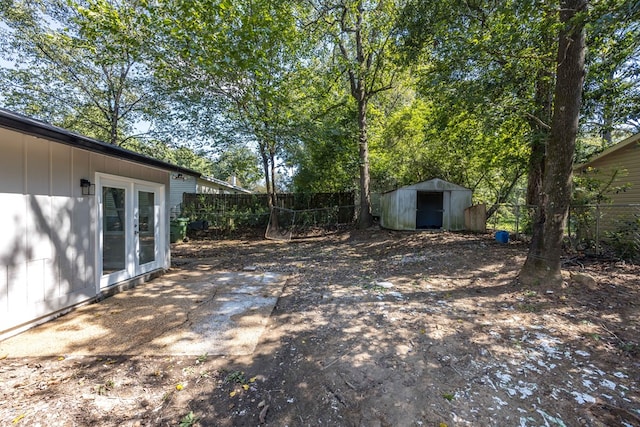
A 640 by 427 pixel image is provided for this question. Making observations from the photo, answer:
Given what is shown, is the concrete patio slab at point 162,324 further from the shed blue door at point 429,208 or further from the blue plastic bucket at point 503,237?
the shed blue door at point 429,208

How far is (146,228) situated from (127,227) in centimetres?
50

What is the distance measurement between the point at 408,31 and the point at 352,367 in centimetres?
623

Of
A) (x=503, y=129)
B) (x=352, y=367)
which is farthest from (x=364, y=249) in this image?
(x=352, y=367)

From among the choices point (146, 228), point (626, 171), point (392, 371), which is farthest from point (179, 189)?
point (626, 171)

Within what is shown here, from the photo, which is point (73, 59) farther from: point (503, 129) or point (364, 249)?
point (503, 129)

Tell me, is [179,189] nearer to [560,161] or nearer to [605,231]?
[560,161]

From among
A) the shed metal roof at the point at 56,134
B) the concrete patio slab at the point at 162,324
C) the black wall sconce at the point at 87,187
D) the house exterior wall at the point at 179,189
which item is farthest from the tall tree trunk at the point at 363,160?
the house exterior wall at the point at 179,189

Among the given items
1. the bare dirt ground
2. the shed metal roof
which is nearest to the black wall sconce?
the shed metal roof

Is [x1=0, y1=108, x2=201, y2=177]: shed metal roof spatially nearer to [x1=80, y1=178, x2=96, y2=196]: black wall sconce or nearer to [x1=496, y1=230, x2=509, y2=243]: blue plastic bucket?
[x1=80, y1=178, x2=96, y2=196]: black wall sconce

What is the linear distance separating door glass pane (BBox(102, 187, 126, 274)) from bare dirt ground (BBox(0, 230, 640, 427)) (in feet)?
6.14

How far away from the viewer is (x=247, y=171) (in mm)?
13367

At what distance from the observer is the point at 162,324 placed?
312cm

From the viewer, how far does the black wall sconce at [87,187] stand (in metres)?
3.56

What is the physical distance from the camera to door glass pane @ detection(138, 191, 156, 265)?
4.70m
